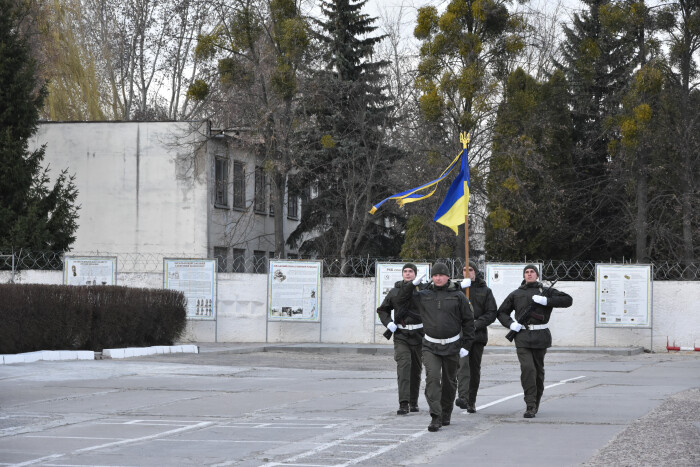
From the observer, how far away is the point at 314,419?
1255 cm

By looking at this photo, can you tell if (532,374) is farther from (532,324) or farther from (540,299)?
(540,299)

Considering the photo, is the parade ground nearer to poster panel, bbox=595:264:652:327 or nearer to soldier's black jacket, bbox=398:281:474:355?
soldier's black jacket, bbox=398:281:474:355

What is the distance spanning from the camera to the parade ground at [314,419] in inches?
384

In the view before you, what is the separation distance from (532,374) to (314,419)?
2.69 m

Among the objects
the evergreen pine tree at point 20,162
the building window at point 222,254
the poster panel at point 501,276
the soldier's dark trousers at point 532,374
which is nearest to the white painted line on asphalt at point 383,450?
the soldier's dark trousers at point 532,374

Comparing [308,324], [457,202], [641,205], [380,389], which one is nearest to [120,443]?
[380,389]

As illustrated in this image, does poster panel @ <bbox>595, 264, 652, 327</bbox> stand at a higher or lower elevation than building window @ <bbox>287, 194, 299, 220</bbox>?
lower

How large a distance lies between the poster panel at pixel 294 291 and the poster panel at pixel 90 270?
13.8ft

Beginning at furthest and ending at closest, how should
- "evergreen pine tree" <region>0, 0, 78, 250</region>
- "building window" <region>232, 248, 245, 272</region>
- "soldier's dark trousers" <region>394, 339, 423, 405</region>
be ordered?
"building window" <region>232, 248, 245, 272</region> < "evergreen pine tree" <region>0, 0, 78, 250</region> < "soldier's dark trousers" <region>394, 339, 423, 405</region>

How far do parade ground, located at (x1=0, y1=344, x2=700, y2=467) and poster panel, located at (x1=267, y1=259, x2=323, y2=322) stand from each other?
7392mm

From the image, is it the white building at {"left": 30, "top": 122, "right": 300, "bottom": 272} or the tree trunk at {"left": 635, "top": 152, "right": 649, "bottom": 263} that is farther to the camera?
the white building at {"left": 30, "top": 122, "right": 300, "bottom": 272}

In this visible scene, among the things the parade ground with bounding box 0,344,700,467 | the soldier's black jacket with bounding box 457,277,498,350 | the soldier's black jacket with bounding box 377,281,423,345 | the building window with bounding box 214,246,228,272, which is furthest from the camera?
the building window with bounding box 214,246,228,272

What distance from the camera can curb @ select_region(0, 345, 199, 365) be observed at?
67.8 ft

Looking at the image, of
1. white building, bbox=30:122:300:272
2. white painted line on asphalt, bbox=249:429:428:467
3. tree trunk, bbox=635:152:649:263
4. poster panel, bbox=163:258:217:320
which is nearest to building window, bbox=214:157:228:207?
white building, bbox=30:122:300:272
